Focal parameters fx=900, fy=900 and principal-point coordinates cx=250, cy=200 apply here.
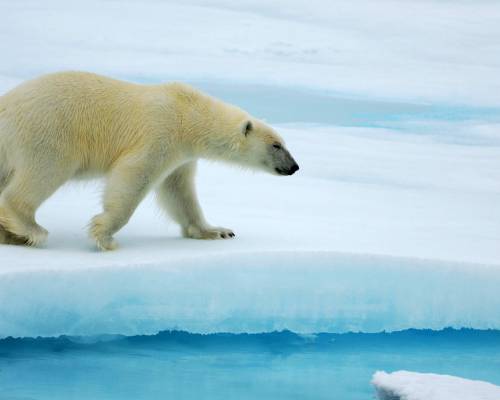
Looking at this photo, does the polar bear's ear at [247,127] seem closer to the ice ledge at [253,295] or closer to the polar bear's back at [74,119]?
the polar bear's back at [74,119]

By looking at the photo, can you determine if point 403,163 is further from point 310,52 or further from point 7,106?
point 310,52

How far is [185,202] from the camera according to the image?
5.14m

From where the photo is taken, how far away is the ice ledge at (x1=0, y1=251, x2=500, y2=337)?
4.11 m

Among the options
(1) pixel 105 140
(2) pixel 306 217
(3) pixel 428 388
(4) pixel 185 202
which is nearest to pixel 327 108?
(2) pixel 306 217

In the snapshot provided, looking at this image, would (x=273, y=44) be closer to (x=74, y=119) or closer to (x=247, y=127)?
(x=247, y=127)

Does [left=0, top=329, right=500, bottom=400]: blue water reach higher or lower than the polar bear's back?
lower

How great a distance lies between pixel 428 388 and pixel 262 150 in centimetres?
195

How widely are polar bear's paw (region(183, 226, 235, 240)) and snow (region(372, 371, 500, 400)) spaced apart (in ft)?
5.51

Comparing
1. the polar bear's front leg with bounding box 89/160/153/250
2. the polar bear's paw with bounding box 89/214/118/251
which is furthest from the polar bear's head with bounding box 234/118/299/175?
the polar bear's paw with bounding box 89/214/118/251

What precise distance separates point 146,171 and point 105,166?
30cm

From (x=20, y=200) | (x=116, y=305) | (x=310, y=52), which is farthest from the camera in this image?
(x=310, y=52)

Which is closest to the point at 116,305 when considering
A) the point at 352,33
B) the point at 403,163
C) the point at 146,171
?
the point at 146,171

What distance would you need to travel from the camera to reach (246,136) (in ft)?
16.3

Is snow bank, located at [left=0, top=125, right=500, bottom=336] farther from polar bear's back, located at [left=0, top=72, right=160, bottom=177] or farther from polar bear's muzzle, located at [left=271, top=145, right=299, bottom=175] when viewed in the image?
polar bear's back, located at [left=0, top=72, right=160, bottom=177]
